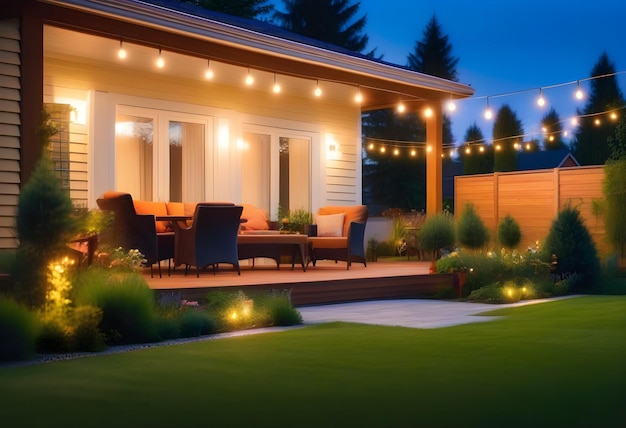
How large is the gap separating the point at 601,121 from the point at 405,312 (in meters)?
27.8

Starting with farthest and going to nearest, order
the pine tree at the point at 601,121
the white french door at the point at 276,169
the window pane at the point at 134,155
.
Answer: the pine tree at the point at 601,121
the white french door at the point at 276,169
the window pane at the point at 134,155

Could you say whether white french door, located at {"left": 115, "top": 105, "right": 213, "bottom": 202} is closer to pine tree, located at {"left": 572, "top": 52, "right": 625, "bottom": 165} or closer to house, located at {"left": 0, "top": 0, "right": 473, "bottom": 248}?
house, located at {"left": 0, "top": 0, "right": 473, "bottom": 248}

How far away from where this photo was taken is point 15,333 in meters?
5.38

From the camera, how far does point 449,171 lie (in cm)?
4050

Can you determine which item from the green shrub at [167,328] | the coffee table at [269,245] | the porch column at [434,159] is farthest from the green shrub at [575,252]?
the green shrub at [167,328]

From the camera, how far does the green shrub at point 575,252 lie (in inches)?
436

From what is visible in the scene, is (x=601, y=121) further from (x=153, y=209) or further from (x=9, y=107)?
(x=9, y=107)

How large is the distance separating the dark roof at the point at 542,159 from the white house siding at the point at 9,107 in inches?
1178

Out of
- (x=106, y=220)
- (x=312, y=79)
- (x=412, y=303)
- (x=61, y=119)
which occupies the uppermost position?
(x=312, y=79)

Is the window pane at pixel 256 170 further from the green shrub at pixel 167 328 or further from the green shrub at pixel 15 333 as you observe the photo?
the green shrub at pixel 15 333

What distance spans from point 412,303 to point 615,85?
98.1ft

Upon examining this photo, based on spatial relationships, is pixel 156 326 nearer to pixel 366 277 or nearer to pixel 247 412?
pixel 247 412

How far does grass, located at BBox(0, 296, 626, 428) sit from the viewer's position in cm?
370

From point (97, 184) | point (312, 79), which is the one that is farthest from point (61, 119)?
point (312, 79)
